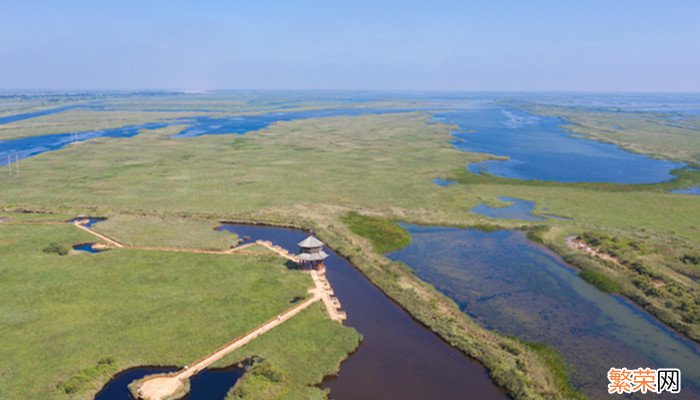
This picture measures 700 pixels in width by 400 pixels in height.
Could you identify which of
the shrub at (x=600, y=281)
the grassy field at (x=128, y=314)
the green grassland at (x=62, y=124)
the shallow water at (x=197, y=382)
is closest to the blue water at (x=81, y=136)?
the green grassland at (x=62, y=124)

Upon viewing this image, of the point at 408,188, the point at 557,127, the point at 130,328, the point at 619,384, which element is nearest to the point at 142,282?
the point at 130,328

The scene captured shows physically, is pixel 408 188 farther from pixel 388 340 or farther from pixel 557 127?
pixel 557 127

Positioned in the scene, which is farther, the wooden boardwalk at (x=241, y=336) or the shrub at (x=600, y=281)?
the shrub at (x=600, y=281)

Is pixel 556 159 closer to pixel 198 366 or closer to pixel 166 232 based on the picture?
pixel 166 232

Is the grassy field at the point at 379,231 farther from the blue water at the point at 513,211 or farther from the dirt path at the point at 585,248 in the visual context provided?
the dirt path at the point at 585,248

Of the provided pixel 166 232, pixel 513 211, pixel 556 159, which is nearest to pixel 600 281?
pixel 513 211

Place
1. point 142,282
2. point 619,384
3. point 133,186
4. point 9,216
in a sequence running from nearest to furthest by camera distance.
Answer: point 619,384 → point 142,282 → point 9,216 → point 133,186

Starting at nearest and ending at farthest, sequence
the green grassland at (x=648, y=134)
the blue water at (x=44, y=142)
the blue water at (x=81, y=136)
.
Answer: the blue water at (x=44, y=142)
the blue water at (x=81, y=136)
the green grassland at (x=648, y=134)
